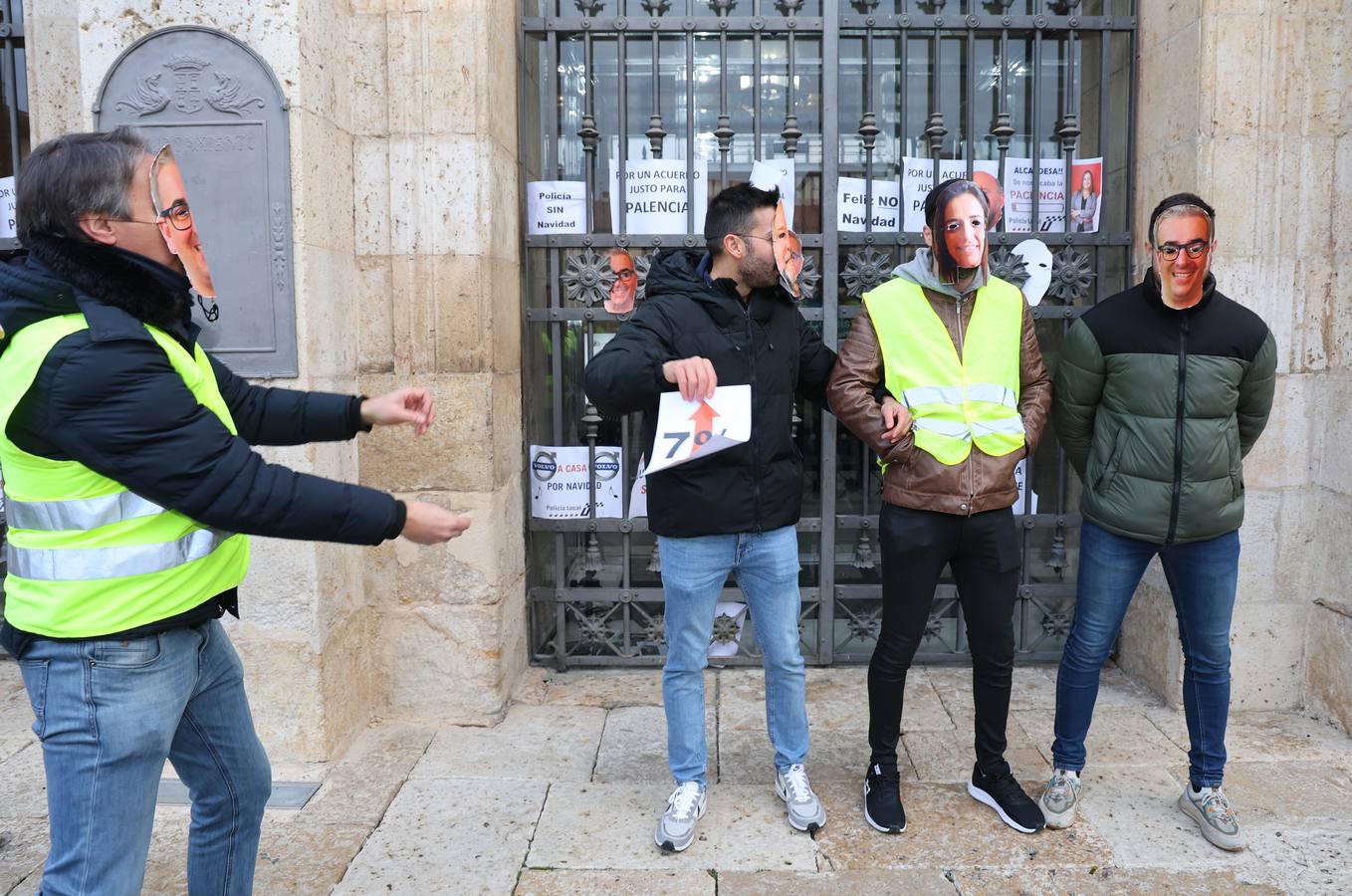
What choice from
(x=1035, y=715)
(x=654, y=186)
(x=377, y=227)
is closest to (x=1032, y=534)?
(x=1035, y=715)

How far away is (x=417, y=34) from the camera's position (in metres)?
4.12

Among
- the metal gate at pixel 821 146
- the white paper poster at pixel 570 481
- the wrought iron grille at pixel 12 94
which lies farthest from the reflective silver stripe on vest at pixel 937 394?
the wrought iron grille at pixel 12 94

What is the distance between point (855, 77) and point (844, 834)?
3274 millimetres

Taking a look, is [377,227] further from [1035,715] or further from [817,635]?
[1035,715]

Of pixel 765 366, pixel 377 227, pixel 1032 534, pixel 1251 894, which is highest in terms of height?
pixel 377 227

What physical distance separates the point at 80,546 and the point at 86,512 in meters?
0.07

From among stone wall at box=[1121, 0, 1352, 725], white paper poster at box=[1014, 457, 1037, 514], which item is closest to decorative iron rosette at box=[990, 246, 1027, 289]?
stone wall at box=[1121, 0, 1352, 725]

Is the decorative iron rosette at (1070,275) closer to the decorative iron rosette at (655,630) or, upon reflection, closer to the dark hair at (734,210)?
the dark hair at (734,210)

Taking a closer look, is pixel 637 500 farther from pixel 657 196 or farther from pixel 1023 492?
pixel 1023 492

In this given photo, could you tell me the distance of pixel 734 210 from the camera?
10.9 ft

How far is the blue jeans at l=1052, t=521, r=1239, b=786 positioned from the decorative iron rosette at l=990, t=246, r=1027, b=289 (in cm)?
149

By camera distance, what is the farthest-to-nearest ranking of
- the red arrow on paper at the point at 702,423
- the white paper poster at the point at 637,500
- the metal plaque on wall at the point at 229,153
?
1. the white paper poster at the point at 637,500
2. the metal plaque on wall at the point at 229,153
3. the red arrow on paper at the point at 702,423

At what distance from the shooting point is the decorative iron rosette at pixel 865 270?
4660 mm

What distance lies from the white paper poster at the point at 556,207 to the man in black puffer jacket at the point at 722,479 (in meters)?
1.35
